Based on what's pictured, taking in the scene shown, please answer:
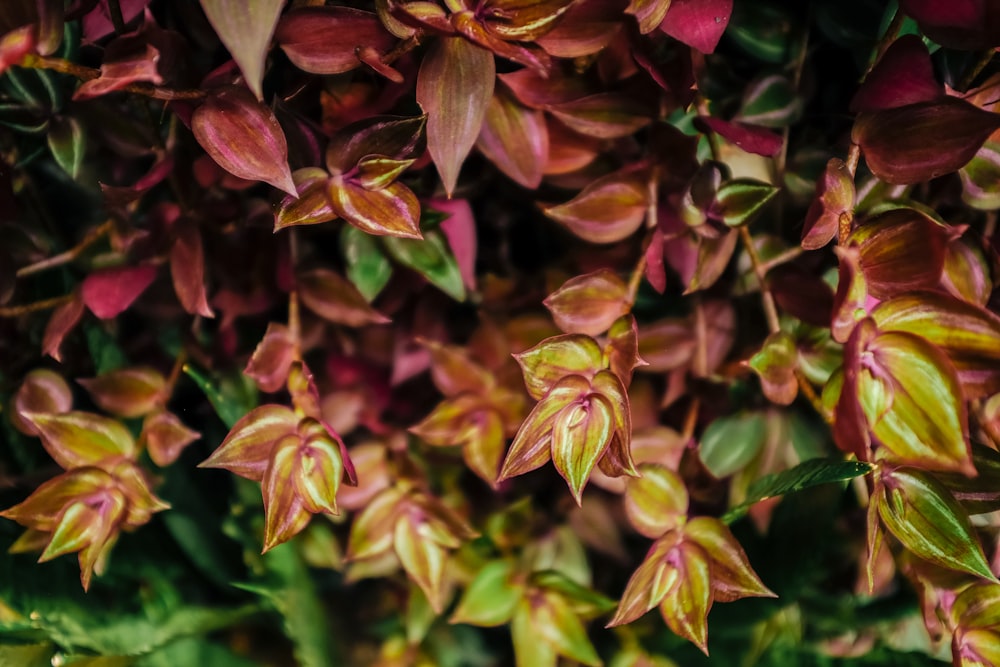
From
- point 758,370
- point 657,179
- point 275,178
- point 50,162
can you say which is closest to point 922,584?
point 758,370

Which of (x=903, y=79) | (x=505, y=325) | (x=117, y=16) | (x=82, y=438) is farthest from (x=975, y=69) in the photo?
(x=82, y=438)

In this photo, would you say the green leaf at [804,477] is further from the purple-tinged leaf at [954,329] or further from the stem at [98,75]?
the stem at [98,75]

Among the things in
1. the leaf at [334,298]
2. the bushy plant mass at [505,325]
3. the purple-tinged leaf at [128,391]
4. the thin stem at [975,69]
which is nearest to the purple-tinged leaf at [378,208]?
the bushy plant mass at [505,325]

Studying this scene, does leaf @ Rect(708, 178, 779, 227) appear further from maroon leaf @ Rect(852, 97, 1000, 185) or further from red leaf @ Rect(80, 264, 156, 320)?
red leaf @ Rect(80, 264, 156, 320)

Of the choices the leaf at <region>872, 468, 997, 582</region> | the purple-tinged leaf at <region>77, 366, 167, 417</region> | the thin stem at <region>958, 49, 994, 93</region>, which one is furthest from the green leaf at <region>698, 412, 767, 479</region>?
the purple-tinged leaf at <region>77, 366, 167, 417</region>

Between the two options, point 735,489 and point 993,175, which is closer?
point 993,175

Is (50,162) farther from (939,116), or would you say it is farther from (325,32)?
(939,116)
